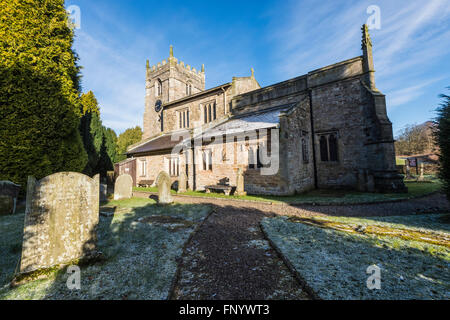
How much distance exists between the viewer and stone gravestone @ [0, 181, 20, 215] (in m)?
6.77

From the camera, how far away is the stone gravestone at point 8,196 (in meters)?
6.77

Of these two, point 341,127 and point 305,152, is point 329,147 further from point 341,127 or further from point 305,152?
point 305,152

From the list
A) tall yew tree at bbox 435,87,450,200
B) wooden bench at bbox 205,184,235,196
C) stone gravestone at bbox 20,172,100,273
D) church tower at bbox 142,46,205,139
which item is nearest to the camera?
stone gravestone at bbox 20,172,100,273

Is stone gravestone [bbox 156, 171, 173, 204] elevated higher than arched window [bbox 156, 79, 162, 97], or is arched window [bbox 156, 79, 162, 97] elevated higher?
arched window [bbox 156, 79, 162, 97]

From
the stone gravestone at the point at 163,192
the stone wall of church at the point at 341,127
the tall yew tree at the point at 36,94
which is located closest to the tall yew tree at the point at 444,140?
the stone wall of church at the point at 341,127

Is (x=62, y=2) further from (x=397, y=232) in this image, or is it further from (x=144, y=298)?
(x=397, y=232)

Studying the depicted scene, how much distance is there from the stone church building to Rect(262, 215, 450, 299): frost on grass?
6213mm

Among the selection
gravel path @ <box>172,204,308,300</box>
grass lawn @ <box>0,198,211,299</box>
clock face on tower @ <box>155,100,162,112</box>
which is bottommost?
gravel path @ <box>172,204,308,300</box>

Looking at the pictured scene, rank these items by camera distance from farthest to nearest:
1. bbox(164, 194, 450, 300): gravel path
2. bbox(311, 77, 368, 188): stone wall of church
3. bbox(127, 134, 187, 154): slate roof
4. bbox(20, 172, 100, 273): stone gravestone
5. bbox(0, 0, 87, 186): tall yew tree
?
bbox(127, 134, 187, 154): slate roof
bbox(311, 77, 368, 188): stone wall of church
bbox(0, 0, 87, 186): tall yew tree
bbox(20, 172, 100, 273): stone gravestone
bbox(164, 194, 450, 300): gravel path

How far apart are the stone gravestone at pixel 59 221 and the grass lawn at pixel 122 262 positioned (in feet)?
1.09

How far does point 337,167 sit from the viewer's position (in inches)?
509

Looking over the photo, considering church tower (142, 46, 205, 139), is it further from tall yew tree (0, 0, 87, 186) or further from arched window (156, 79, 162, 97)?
tall yew tree (0, 0, 87, 186)

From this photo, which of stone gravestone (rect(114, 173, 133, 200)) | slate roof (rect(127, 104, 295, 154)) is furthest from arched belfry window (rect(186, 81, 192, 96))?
stone gravestone (rect(114, 173, 133, 200))
